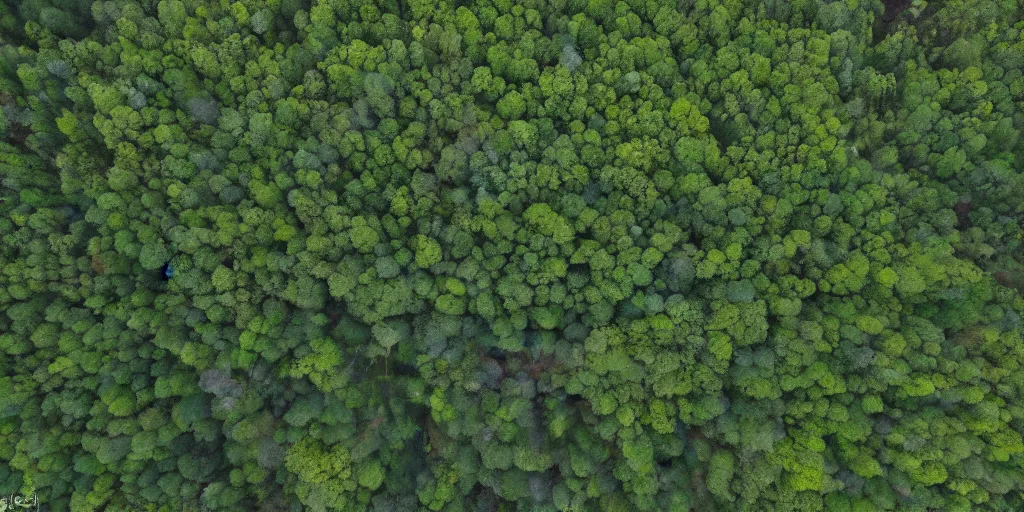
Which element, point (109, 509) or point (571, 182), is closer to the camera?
point (109, 509)

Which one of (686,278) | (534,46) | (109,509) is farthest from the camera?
(534,46)

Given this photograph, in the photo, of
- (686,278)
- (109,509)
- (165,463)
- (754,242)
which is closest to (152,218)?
(165,463)

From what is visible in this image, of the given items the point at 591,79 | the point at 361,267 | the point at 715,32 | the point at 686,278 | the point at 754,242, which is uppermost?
the point at 715,32

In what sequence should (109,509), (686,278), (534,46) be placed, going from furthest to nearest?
(534,46)
(686,278)
(109,509)

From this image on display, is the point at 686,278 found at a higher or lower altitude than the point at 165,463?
higher

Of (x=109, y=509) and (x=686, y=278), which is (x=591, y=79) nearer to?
(x=686, y=278)

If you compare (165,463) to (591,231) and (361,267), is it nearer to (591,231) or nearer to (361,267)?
(361,267)
